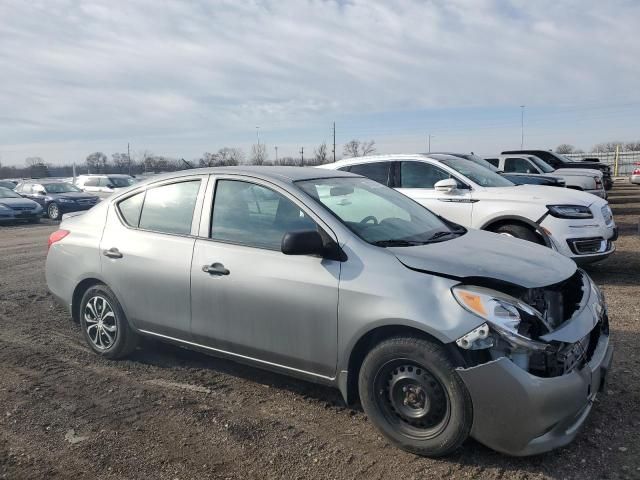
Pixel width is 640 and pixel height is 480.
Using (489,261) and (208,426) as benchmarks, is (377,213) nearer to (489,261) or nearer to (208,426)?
(489,261)

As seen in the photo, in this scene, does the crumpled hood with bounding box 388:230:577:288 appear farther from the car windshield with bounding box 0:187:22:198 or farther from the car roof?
the car windshield with bounding box 0:187:22:198

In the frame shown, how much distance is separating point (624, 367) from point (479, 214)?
144 inches

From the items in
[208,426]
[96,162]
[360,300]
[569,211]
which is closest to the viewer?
[360,300]

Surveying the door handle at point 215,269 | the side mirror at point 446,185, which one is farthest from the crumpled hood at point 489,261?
the side mirror at point 446,185

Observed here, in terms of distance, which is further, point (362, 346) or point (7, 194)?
point (7, 194)

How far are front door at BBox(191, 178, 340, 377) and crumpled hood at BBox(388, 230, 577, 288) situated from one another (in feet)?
1.80

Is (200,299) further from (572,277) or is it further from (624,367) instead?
(624,367)

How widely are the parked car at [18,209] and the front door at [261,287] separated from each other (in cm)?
1774

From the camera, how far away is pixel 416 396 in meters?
3.23

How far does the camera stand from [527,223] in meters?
7.50

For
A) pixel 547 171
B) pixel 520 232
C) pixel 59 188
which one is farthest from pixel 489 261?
pixel 59 188

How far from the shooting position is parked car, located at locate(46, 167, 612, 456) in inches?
119

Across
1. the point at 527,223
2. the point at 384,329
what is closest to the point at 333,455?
the point at 384,329

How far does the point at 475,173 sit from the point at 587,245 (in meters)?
2.03
